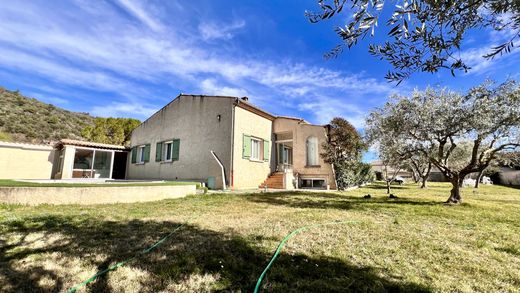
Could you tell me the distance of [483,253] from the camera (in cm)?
408

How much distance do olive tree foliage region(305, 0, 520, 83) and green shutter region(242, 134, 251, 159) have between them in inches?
479

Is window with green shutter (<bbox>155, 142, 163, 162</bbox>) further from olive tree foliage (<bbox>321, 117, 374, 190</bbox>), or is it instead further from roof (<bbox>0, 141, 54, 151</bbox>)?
olive tree foliage (<bbox>321, 117, 374, 190</bbox>)

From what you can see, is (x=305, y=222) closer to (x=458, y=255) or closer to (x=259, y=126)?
(x=458, y=255)

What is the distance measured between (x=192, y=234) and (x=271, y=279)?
249cm

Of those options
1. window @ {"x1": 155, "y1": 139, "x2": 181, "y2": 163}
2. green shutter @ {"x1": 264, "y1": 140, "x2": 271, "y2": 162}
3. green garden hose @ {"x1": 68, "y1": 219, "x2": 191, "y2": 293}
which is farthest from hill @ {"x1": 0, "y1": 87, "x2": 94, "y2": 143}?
green garden hose @ {"x1": 68, "y1": 219, "x2": 191, "y2": 293}

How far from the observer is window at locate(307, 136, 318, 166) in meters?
17.6

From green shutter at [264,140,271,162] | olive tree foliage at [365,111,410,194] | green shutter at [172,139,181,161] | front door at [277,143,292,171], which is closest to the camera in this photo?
olive tree foliage at [365,111,410,194]

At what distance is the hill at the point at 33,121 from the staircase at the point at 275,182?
109 ft

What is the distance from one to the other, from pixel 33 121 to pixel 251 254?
48540 mm

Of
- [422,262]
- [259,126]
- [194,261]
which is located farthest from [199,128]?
[422,262]

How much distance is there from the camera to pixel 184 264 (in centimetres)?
333

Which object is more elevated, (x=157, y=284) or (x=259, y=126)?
(x=259, y=126)

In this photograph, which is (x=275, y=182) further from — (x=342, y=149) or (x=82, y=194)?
(x=82, y=194)

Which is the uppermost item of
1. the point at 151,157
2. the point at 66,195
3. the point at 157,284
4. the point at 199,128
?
the point at 199,128
